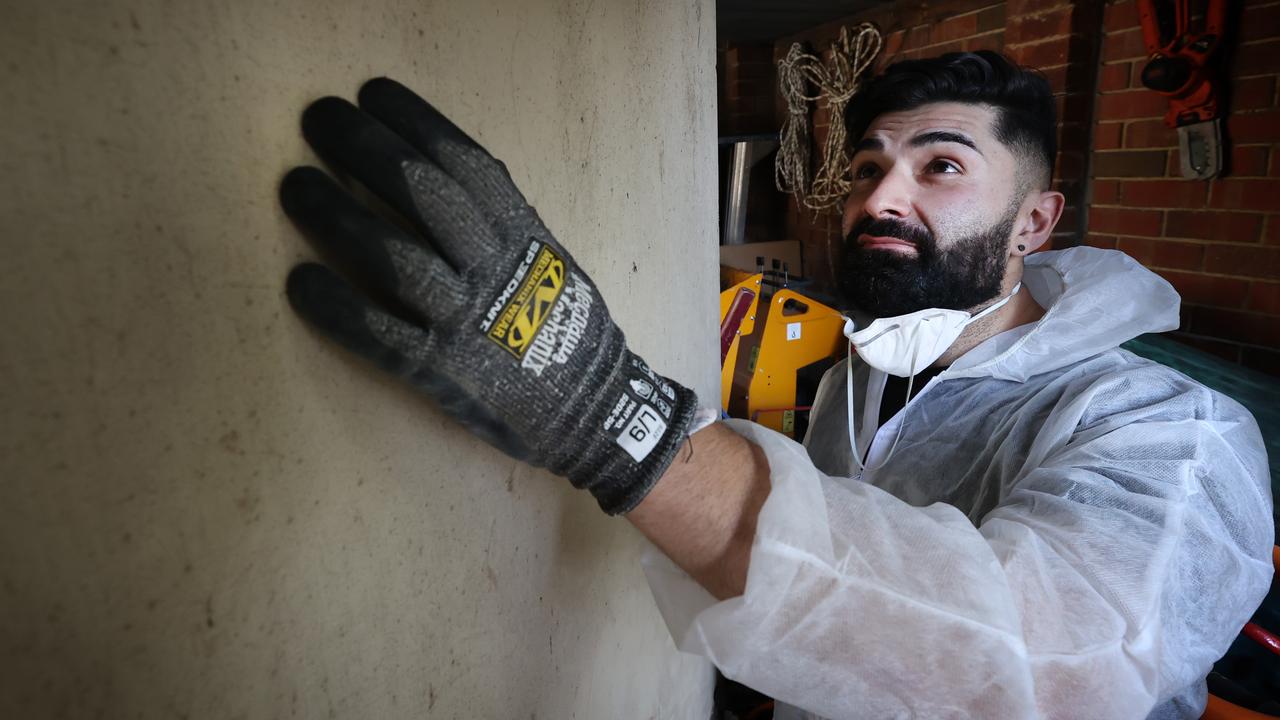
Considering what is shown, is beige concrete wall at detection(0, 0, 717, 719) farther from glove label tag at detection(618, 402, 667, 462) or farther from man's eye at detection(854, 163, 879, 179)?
man's eye at detection(854, 163, 879, 179)

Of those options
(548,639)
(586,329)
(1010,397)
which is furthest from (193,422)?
(1010,397)

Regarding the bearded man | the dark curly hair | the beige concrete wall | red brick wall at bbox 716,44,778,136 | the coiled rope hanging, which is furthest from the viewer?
red brick wall at bbox 716,44,778,136

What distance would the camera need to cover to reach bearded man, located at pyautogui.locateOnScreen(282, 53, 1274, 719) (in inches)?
16.2

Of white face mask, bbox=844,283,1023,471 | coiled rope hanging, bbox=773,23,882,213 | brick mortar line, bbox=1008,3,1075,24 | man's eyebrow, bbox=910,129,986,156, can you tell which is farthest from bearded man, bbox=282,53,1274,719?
coiled rope hanging, bbox=773,23,882,213

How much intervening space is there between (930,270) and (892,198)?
0.49ft

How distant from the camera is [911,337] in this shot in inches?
47.7

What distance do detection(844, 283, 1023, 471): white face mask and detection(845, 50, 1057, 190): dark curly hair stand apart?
34 cm

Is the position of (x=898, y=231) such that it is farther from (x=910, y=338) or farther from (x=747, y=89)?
(x=747, y=89)

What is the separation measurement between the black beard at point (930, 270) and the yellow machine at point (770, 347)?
110 cm

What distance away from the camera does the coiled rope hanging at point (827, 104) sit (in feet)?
10.3

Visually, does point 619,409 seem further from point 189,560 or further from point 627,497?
point 189,560

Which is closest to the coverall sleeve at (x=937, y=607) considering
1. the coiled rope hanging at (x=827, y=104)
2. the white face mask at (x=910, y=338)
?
the white face mask at (x=910, y=338)

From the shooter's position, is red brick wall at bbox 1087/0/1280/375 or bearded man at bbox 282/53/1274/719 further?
red brick wall at bbox 1087/0/1280/375

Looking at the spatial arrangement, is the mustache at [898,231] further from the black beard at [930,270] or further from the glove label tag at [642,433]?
the glove label tag at [642,433]
